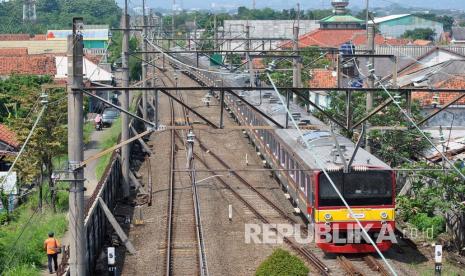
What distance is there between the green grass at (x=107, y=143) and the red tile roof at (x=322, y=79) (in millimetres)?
9772

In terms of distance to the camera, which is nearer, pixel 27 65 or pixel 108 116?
pixel 108 116

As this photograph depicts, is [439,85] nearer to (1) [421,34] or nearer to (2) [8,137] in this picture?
(2) [8,137]

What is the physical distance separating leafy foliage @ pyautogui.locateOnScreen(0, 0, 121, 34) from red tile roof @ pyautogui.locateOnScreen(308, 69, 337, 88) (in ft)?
210

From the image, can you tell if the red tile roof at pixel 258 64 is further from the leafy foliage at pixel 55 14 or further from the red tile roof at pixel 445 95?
the leafy foliage at pixel 55 14

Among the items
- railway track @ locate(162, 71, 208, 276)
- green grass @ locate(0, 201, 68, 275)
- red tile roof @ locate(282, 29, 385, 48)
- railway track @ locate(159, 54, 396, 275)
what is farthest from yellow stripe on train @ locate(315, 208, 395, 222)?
red tile roof @ locate(282, 29, 385, 48)

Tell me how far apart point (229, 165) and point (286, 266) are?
49.1 feet

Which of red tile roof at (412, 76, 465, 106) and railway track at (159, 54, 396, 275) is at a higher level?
red tile roof at (412, 76, 465, 106)

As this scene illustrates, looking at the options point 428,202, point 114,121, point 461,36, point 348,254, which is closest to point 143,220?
point 348,254

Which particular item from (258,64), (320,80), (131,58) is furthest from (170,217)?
(131,58)

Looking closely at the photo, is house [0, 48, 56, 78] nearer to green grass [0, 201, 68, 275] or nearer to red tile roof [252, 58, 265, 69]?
red tile roof [252, 58, 265, 69]

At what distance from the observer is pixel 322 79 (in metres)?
39.5

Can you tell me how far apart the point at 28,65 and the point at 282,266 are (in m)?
37.1

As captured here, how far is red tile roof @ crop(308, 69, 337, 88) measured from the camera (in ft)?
126

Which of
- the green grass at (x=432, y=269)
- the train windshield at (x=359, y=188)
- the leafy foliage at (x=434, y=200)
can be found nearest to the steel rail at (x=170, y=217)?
the train windshield at (x=359, y=188)
